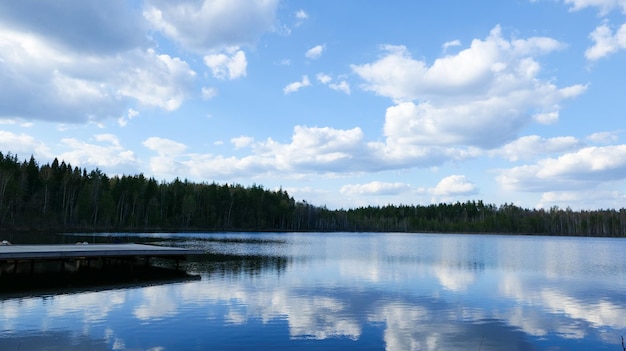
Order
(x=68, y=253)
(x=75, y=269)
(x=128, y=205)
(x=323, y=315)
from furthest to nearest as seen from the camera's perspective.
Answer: (x=128, y=205)
(x=75, y=269)
(x=68, y=253)
(x=323, y=315)

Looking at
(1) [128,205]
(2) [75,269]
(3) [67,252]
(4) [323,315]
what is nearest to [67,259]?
(2) [75,269]

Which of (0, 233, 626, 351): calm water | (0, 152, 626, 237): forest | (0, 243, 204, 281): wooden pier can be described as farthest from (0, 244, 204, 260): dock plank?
(0, 152, 626, 237): forest

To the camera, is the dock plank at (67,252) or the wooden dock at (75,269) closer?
the wooden dock at (75,269)

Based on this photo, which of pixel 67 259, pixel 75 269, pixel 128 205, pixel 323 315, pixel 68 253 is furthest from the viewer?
pixel 128 205

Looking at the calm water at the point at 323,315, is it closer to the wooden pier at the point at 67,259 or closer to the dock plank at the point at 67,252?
the dock plank at the point at 67,252

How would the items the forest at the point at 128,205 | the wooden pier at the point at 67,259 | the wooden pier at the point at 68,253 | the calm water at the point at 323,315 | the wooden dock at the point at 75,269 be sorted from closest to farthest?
the calm water at the point at 323,315
the wooden dock at the point at 75,269
the wooden pier at the point at 68,253
the wooden pier at the point at 67,259
the forest at the point at 128,205

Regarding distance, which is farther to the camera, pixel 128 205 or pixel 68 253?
pixel 128 205

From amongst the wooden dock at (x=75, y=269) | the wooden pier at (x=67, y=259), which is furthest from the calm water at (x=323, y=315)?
the wooden pier at (x=67, y=259)

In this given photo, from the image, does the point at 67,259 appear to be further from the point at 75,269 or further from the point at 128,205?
the point at 128,205

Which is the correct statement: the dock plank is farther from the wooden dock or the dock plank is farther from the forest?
the forest

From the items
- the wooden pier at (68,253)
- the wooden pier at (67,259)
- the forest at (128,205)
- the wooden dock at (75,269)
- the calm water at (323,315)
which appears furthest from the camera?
the forest at (128,205)

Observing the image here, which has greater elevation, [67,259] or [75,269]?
[67,259]

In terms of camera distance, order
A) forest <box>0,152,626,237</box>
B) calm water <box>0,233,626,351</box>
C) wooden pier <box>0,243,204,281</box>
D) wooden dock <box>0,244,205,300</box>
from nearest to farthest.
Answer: calm water <box>0,233,626,351</box>, wooden dock <box>0,244,205,300</box>, wooden pier <box>0,243,204,281</box>, forest <box>0,152,626,237</box>

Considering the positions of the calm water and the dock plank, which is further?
the dock plank
